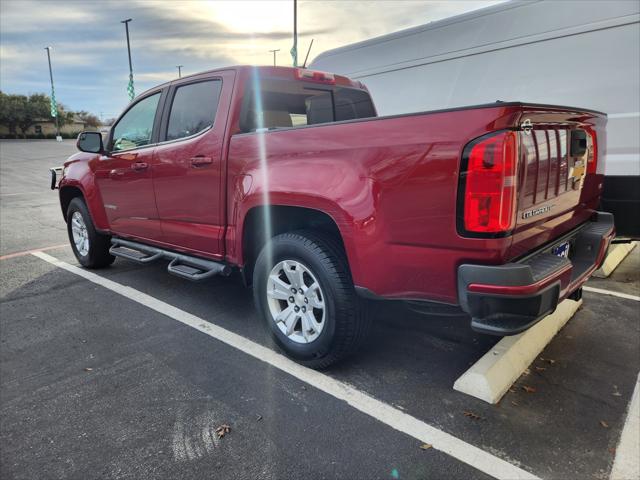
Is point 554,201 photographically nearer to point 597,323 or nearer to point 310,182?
point 310,182

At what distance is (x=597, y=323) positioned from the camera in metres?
3.82

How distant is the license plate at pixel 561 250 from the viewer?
2.78 m

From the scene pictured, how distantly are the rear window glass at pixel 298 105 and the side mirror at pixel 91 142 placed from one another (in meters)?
2.20

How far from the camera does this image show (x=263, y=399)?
9.11ft

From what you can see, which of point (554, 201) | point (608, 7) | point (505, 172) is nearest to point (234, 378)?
point (505, 172)

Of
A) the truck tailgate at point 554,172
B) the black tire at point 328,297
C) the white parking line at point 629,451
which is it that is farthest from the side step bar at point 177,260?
the white parking line at point 629,451

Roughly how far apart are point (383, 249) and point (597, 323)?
240cm

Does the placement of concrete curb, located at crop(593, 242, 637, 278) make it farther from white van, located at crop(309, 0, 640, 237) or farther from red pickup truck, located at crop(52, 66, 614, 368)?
red pickup truck, located at crop(52, 66, 614, 368)

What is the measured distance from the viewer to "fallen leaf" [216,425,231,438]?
8.04 feet

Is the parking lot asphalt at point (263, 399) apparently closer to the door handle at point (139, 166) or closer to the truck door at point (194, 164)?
the truck door at point (194, 164)

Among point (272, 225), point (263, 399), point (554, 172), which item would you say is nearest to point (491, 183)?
point (554, 172)

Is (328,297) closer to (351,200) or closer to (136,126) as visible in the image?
(351,200)

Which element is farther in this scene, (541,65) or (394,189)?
(541,65)

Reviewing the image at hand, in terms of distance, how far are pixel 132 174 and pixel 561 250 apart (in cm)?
373
